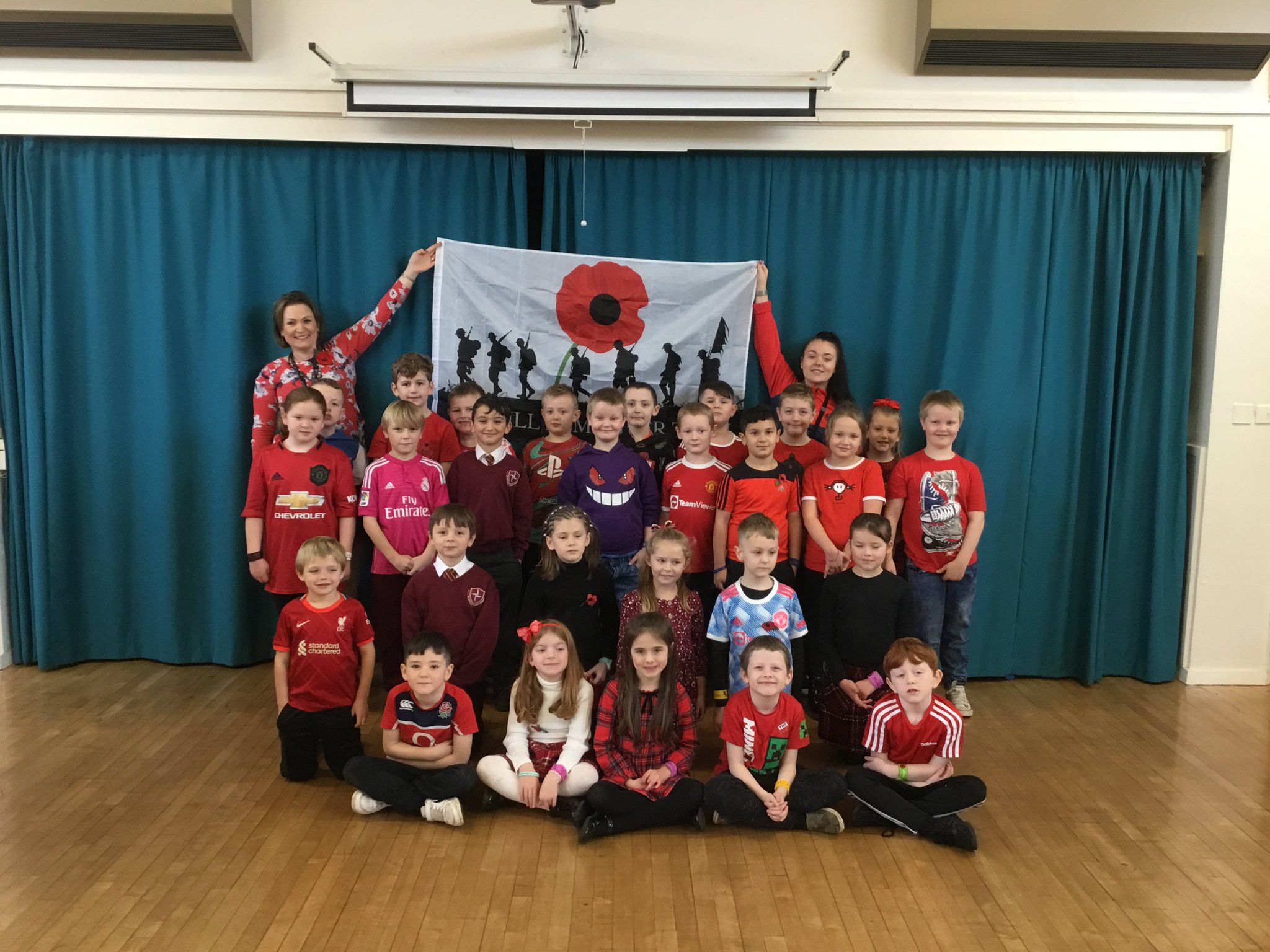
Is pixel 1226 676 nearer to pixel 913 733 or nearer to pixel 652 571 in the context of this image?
pixel 913 733

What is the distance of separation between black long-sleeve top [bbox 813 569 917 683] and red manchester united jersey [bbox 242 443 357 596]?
6.33 ft

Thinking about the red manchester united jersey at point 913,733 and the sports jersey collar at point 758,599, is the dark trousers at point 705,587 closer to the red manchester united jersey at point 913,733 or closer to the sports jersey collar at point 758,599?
the sports jersey collar at point 758,599

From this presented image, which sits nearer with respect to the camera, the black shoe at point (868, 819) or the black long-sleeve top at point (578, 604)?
the black shoe at point (868, 819)

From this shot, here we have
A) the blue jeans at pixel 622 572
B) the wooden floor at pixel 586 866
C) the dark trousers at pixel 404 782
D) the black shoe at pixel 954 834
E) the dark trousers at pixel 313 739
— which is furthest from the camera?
the blue jeans at pixel 622 572

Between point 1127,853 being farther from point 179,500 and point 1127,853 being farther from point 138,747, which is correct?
point 179,500

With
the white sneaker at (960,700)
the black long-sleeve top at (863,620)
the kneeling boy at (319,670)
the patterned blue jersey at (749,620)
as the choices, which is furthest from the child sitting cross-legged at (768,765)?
the kneeling boy at (319,670)

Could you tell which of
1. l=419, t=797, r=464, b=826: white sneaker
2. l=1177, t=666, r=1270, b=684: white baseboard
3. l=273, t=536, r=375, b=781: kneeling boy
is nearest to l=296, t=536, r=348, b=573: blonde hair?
l=273, t=536, r=375, b=781: kneeling boy

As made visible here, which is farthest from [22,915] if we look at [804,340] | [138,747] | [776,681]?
[804,340]

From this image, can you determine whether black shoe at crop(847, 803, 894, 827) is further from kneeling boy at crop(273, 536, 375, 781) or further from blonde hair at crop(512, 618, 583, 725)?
kneeling boy at crop(273, 536, 375, 781)

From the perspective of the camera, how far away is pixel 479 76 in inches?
152

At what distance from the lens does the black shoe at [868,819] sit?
9.85ft

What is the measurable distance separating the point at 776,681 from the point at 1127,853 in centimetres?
116

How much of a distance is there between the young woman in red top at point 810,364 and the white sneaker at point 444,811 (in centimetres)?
215

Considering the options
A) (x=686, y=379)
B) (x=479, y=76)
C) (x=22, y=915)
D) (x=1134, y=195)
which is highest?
(x=479, y=76)
